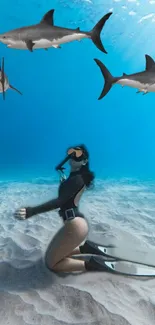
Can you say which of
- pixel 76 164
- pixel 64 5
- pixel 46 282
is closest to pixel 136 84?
pixel 76 164

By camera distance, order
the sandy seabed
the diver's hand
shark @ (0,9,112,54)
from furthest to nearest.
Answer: shark @ (0,9,112,54)
the diver's hand
the sandy seabed

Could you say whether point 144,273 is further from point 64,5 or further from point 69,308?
point 64,5

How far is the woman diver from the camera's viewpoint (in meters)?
3.31

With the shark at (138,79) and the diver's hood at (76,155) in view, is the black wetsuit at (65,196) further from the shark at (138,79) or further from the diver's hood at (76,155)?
the shark at (138,79)

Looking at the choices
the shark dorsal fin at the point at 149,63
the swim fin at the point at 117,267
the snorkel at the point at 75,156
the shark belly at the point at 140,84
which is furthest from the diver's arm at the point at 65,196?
the shark dorsal fin at the point at 149,63

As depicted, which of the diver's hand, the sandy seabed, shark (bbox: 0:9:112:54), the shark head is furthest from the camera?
the shark head

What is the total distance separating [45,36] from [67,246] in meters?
3.00

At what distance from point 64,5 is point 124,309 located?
3423cm

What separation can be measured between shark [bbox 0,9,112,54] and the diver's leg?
8.32 ft

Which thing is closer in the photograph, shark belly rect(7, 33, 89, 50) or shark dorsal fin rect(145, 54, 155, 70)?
shark belly rect(7, 33, 89, 50)

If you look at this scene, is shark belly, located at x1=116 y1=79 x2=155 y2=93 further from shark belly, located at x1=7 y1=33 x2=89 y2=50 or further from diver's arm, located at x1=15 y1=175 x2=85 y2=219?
diver's arm, located at x1=15 y1=175 x2=85 y2=219

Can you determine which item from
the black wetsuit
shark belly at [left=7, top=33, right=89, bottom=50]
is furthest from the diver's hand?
shark belly at [left=7, top=33, right=89, bottom=50]

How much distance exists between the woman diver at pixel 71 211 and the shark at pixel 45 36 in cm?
192

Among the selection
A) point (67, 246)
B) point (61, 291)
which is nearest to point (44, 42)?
point (67, 246)
